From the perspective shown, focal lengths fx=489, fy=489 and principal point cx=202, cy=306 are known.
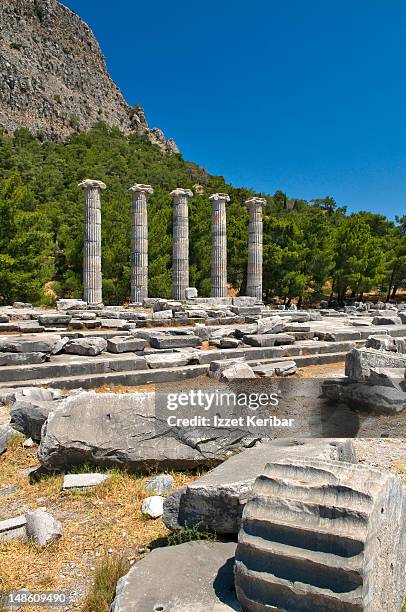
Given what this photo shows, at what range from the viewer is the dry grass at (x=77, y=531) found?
3.24 meters

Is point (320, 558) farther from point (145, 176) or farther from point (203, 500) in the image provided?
point (145, 176)

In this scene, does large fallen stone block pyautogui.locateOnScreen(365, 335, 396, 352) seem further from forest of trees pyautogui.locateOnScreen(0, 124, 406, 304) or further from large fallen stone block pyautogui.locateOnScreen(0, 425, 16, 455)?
forest of trees pyautogui.locateOnScreen(0, 124, 406, 304)

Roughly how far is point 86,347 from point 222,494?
26.0 ft

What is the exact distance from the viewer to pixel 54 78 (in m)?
83.8

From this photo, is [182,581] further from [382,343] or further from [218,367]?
[382,343]

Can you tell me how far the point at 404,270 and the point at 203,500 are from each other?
39.1 m

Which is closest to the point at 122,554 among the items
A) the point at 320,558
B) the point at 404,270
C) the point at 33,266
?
the point at 320,558

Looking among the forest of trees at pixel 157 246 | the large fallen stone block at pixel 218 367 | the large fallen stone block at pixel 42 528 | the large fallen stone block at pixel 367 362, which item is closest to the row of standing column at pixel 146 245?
the forest of trees at pixel 157 246

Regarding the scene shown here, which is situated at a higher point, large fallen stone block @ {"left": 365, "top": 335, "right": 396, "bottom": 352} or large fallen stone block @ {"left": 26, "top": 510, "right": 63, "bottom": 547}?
large fallen stone block @ {"left": 365, "top": 335, "right": 396, "bottom": 352}

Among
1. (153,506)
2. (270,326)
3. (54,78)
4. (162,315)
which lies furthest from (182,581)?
(54,78)

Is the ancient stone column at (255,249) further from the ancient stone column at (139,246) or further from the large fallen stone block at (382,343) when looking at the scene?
the large fallen stone block at (382,343)

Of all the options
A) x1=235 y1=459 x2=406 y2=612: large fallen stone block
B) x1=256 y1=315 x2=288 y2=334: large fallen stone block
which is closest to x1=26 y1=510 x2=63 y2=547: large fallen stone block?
x1=235 y1=459 x2=406 y2=612: large fallen stone block

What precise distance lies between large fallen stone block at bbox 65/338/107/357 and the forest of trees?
12964 mm

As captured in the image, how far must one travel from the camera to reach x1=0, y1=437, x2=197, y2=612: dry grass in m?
3.24
